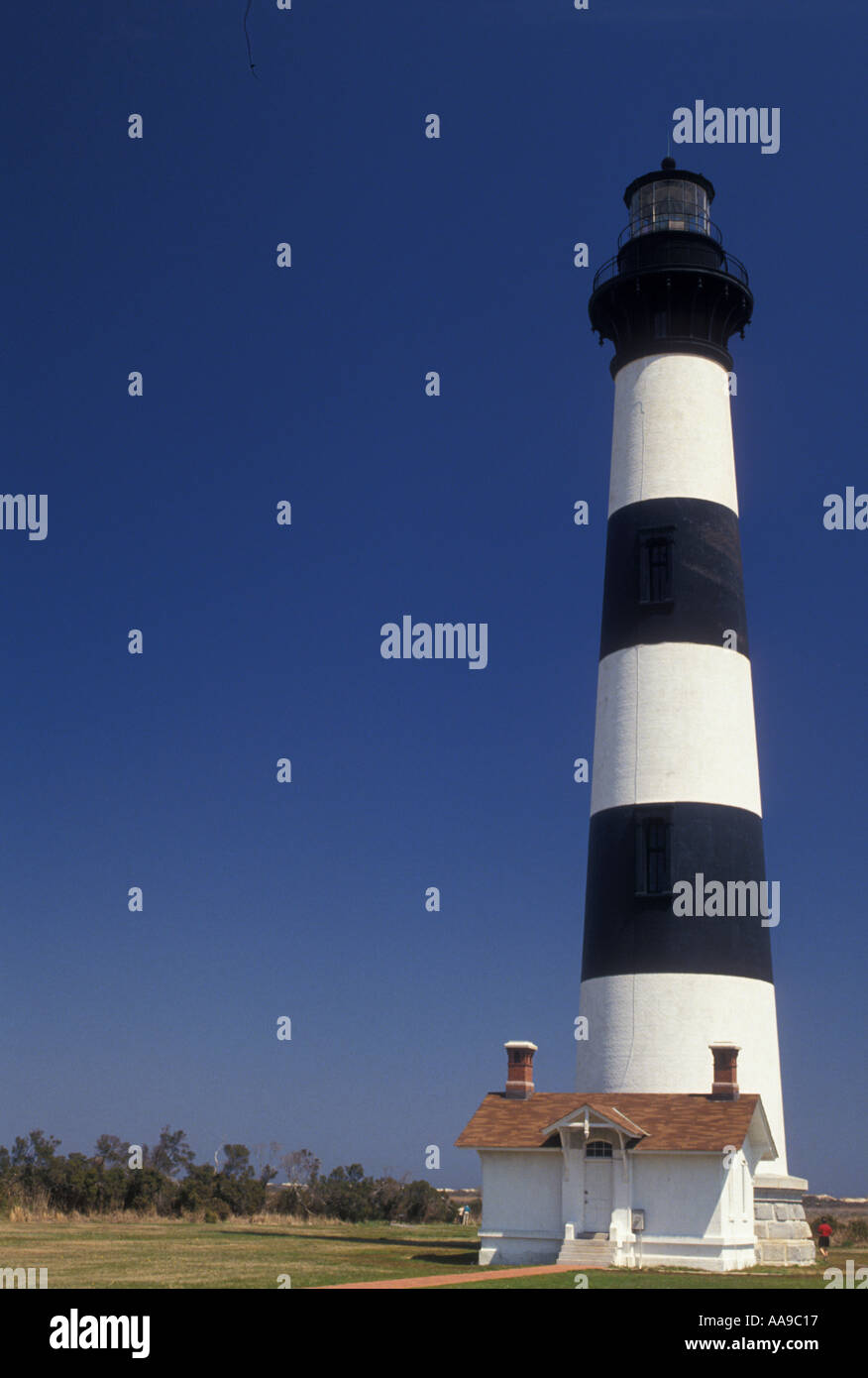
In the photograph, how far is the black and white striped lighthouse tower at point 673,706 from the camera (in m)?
29.5

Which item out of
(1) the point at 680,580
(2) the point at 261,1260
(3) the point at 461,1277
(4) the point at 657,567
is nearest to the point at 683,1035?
(3) the point at 461,1277

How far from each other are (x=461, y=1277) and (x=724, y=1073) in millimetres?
7270

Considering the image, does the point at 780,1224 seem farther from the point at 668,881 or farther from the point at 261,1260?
the point at 261,1260

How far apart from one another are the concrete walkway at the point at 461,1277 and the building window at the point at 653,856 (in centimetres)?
752

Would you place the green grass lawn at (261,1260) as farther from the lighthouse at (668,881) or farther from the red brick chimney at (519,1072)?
the red brick chimney at (519,1072)

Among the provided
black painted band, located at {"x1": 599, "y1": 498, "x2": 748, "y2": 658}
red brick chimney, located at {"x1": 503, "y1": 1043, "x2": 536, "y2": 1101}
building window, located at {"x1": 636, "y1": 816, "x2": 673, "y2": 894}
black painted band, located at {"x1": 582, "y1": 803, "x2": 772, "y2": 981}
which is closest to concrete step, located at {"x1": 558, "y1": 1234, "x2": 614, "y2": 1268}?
red brick chimney, located at {"x1": 503, "y1": 1043, "x2": 536, "y2": 1101}

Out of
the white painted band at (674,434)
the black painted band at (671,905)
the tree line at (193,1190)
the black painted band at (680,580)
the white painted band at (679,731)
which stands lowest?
the tree line at (193,1190)

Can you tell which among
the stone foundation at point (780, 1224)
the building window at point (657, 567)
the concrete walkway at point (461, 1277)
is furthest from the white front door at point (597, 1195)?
the building window at point (657, 567)

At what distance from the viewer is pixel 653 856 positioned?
30.3 m

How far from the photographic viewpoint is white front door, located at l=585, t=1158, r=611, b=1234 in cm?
2697

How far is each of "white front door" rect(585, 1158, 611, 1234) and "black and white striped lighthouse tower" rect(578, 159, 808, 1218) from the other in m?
2.45
